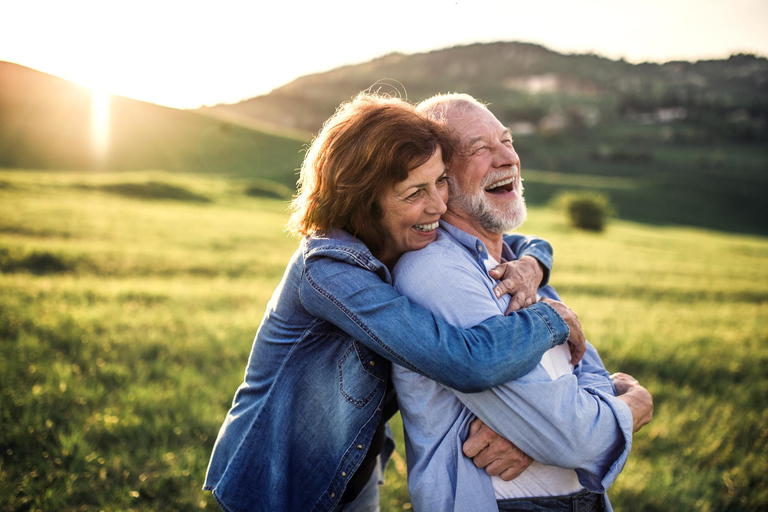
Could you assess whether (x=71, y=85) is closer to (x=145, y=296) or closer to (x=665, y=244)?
(x=145, y=296)

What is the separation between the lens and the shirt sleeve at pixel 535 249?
2951 millimetres

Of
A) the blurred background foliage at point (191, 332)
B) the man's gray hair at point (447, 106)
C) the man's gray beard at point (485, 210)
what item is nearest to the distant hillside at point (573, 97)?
the blurred background foliage at point (191, 332)

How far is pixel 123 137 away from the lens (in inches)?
1800

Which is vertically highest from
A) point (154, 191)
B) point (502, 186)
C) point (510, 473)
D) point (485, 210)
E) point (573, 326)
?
point (502, 186)

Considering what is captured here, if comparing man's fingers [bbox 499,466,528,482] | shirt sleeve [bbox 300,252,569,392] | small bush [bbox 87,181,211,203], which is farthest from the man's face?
small bush [bbox 87,181,211,203]

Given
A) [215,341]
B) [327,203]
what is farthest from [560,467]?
[215,341]

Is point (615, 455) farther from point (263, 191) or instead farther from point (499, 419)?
point (263, 191)

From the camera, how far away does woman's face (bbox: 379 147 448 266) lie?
2.38 m

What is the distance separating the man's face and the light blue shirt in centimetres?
55

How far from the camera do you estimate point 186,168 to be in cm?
4459

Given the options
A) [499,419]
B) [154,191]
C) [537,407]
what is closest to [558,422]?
[537,407]

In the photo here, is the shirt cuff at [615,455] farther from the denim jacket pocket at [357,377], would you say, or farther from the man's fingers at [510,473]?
the denim jacket pocket at [357,377]

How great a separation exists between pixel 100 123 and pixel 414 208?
53.3 meters

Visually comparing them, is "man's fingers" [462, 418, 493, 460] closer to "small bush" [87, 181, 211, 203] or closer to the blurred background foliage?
the blurred background foliage
